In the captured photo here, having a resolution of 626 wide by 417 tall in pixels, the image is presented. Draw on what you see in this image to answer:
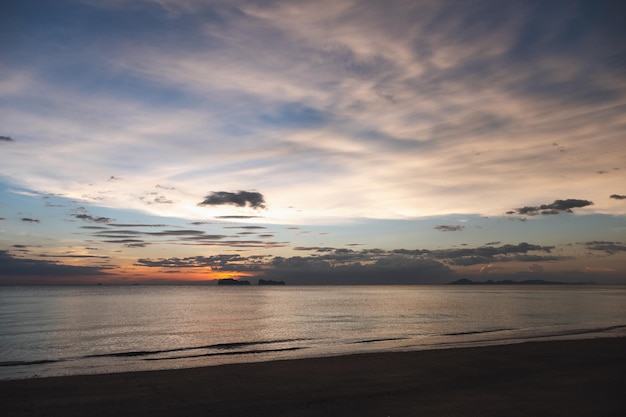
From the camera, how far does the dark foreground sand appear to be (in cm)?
1524

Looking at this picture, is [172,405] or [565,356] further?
[565,356]

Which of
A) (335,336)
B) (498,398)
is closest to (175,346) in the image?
(335,336)

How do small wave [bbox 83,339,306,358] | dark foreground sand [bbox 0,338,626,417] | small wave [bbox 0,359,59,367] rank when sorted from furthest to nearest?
small wave [bbox 83,339,306,358] < small wave [bbox 0,359,59,367] < dark foreground sand [bbox 0,338,626,417]

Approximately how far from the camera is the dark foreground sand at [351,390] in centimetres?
1524

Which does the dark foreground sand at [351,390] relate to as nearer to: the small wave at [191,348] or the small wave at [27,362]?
the small wave at [27,362]

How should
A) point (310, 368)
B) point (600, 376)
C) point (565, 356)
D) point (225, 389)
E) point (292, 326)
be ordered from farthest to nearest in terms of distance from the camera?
1. point (292, 326)
2. point (565, 356)
3. point (310, 368)
4. point (600, 376)
5. point (225, 389)

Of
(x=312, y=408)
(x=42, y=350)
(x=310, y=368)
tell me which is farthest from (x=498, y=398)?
(x=42, y=350)

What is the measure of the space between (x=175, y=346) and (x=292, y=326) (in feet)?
64.7

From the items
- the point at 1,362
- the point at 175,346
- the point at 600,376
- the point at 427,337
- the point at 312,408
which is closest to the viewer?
the point at 312,408

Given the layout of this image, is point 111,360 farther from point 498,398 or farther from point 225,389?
point 498,398

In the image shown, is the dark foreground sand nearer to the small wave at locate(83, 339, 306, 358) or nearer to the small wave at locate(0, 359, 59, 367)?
the small wave at locate(0, 359, 59, 367)

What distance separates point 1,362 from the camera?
2842 centimetres

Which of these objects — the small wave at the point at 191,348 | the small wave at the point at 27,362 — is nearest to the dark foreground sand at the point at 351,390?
the small wave at the point at 27,362

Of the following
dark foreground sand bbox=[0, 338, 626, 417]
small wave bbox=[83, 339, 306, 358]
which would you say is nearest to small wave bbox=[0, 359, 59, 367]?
small wave bbox=[83, 339, 306, 358]
